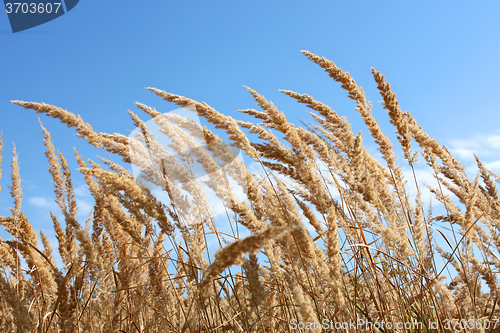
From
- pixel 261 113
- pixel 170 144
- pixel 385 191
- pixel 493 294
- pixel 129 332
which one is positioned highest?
pixel 261 113

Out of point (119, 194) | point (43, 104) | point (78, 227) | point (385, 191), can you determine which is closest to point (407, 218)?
point (385, 191)

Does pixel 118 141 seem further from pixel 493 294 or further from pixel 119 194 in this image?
pixel 493 294

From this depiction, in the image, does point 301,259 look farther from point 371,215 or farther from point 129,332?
point 129,332

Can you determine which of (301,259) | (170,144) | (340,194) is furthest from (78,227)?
(340,194)

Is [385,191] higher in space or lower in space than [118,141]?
lower

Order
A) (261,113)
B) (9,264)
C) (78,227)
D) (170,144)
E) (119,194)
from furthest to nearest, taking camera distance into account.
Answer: (9,264), (261,113), (170,144), (119,194), (78,227)

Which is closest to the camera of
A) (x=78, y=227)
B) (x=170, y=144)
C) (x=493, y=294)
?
(x=78, y=227)

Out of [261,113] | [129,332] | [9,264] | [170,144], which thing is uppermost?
[261,113]

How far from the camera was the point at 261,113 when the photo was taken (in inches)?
93.6

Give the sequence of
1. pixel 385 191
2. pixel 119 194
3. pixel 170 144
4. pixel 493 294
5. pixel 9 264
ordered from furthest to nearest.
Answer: pixel 9 264 < pixel 493 294 < pixel 385 191 < pixel 170 144 < pixel 119 194

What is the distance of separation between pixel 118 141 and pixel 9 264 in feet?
5.49

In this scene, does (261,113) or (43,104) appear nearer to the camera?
(43,104)

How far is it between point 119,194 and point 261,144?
0.86 m

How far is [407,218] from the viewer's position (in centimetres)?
217
